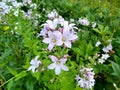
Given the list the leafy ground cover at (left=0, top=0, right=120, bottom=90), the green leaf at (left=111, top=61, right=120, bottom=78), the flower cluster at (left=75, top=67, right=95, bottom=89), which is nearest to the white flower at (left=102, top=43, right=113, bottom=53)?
the leafy ground cover at (left=0, top=0, right=120, bottom=90)

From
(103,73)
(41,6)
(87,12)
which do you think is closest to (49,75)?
(103,73)

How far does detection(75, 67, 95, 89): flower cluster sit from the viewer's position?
1.79m

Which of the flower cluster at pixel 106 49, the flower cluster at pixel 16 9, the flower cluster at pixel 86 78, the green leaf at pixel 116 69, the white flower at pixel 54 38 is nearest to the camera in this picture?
the white flower at pixel 54 38

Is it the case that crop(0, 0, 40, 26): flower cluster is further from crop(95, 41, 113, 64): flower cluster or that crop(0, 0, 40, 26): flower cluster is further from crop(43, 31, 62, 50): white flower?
crop(43, 31, 62, 50): white flower

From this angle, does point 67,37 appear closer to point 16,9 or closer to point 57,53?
point 57,53

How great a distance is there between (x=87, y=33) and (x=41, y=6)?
4.29 feet

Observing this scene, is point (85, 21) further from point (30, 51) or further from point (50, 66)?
point (50, 66)

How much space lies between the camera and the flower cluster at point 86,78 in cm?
179

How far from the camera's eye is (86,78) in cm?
181

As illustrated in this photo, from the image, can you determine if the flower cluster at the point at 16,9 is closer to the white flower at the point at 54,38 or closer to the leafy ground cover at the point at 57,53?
the leafy ground cover at the point at 57,53

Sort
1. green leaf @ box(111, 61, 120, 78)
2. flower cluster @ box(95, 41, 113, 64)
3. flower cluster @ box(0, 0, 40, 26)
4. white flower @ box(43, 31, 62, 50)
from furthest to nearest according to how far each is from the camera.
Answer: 1. flower cluster @ box(0, 0, 40, 26)
2. flower cluster @ box(95, 41, 113, 64)
3. green leaf @ box(111, 61, 120, 78)
4. white flower @ box(43, 31, 62, 50)

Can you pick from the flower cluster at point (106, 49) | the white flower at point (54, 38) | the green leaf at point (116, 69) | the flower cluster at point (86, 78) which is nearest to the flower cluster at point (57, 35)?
the white flower at point (54, 38)

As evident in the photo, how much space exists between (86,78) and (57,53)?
0.26 metres

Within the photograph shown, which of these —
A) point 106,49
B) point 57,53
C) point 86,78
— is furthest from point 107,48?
point 57,53
